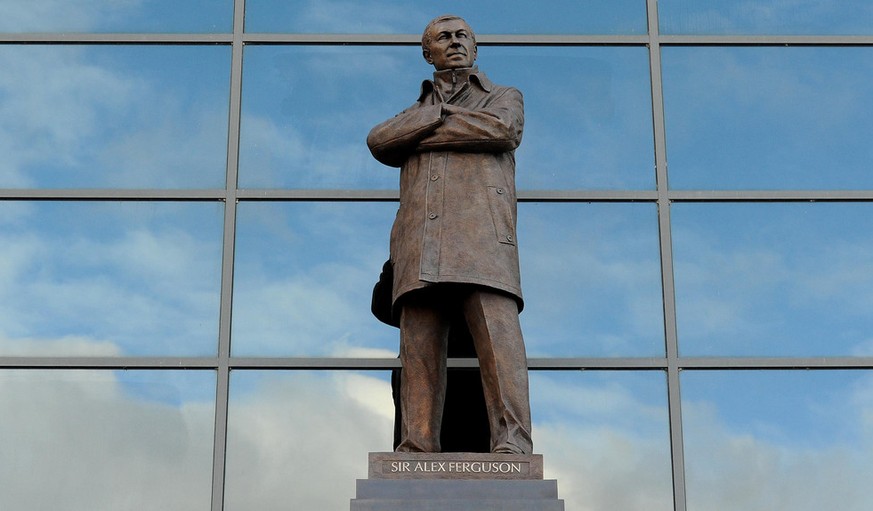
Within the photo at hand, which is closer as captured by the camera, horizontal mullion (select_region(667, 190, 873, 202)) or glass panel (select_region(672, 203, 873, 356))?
glass panel (select_region(672, 203, 873, 356))

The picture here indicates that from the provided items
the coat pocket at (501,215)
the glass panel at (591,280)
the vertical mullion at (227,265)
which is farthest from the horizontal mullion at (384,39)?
the coat pocket at (501,215)

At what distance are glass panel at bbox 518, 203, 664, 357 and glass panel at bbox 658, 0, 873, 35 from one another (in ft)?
4.94

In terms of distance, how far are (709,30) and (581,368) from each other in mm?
2788

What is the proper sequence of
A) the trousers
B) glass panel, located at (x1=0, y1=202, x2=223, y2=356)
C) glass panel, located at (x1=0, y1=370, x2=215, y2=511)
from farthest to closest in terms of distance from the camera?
glass panel, located at (x1=0, y1=202, x2=223, y2=356) → glass panel, located at (x1=0, y1=370, x2=215, y2=511) → the trousers

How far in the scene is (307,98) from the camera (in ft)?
40.0

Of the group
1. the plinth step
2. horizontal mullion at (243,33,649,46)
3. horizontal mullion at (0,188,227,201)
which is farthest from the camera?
horizontal mullion at (243,33,649,46)

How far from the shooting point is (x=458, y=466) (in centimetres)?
925

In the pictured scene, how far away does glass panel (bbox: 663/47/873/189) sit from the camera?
12.0 meters

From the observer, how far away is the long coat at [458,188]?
9.66 m

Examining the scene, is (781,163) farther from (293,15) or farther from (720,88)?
(293,15)

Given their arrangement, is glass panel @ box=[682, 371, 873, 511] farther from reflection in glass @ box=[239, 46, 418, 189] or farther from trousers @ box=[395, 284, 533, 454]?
reflection in glass @ box=[239, 46, 418, 189]

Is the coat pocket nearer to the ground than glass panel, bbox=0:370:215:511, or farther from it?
farther from it

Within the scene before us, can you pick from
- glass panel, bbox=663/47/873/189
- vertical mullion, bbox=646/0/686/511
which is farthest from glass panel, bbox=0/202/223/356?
Answer: glass panel, bbox=663/47/873/189

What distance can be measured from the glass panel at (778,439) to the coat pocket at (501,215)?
7.21 feet
